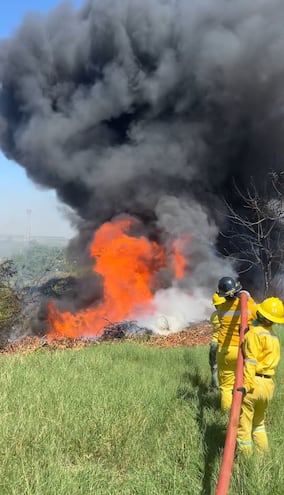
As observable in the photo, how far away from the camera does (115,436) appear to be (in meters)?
3.93

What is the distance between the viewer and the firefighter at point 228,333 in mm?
5215

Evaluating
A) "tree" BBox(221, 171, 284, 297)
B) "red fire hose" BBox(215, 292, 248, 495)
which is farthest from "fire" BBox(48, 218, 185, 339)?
"red fire hose" BBox(215, 292, 248, 495)

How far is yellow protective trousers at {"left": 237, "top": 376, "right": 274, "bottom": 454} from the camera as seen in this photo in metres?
3.83

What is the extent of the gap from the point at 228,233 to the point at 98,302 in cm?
693

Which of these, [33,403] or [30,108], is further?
[30,108]

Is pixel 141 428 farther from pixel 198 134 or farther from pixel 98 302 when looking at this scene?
pixel 198 134

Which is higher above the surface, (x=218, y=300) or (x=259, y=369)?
(x=218, y=300)

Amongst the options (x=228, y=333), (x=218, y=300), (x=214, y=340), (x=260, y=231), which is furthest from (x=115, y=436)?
(x=260, y=231)

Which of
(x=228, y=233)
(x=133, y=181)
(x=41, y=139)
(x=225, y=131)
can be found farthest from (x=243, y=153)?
(x=41, y=139)

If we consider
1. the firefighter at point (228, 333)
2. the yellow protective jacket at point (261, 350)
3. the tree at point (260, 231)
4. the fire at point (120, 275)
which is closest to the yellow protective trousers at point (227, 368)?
the firefighter at point (228, 333)

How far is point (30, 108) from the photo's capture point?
1864cm

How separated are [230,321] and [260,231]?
12.9m

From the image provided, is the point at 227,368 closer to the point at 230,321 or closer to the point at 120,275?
the point at 230,321

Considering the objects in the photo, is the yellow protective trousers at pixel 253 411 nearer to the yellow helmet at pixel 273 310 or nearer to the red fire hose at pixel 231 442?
the red fire hose at pixel 231 442
